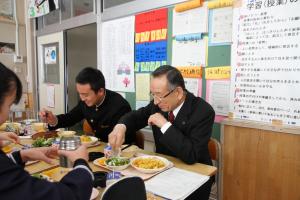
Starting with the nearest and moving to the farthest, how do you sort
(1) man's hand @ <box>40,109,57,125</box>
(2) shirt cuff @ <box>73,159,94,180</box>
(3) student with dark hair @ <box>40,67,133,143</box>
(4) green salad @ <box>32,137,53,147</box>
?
(2) shirt cuff @ <box>73,159,94,180</box>
(4) green salad @ <box>32,137,53,147</box>
(3) student with dark hair @ <box>40,67,133,143</box>
(1) man's hand @ <box>40,109,57,125</box>

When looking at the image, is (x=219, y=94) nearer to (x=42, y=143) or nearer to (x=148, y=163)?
(x=148, y=163)

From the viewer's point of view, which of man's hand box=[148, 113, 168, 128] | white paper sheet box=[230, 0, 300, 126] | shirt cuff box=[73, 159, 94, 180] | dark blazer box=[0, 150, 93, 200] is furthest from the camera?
white paper sheet box=[230, 0, 300, 126]

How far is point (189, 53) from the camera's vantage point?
2.38 metres

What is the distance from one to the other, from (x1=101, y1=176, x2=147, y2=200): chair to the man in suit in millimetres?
577

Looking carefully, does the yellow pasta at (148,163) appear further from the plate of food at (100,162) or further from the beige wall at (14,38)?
the beige wall at (14,38)

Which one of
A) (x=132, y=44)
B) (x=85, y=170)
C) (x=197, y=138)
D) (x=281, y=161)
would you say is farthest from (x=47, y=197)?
(x=132, y=44)

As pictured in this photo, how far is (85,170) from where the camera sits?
3.25 ft

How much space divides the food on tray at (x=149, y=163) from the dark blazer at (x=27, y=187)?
56 centimetres

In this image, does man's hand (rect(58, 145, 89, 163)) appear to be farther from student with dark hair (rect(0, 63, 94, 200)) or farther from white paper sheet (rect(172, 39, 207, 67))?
white paper sheet (rect(172, 39, 207, 67))

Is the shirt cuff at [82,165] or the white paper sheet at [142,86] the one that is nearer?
the shirt cuff at [82,165]

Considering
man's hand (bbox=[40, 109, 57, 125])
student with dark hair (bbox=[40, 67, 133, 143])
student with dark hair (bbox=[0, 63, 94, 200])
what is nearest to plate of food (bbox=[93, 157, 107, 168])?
student with dark hair (bbox=[0, 63, 94, 200])

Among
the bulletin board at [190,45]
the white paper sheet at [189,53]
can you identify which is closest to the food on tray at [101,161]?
the bulletin board at [190,45]

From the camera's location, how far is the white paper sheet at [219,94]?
212 cm

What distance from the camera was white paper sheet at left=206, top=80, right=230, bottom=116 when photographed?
6.95 feet
